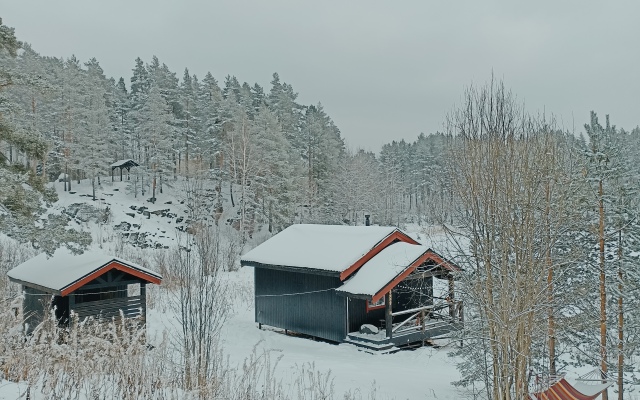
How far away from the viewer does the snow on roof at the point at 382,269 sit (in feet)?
50.6

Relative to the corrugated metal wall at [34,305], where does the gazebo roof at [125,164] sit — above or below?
above

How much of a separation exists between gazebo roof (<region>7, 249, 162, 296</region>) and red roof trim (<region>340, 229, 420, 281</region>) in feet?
18.5

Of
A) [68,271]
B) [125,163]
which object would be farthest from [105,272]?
[125,163]

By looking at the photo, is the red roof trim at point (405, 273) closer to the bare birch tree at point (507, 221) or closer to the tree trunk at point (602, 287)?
the tree trunk at point (602, 287)

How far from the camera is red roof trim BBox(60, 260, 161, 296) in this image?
1268 cm

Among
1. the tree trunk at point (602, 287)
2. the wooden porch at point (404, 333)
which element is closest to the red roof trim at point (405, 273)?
the wooden porch at point (404, 333)

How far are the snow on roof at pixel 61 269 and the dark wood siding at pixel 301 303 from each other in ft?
17.0

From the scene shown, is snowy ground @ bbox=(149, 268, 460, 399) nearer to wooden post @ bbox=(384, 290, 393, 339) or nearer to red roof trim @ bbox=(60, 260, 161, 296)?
wooden post @ bbox=(384, 290, 393, 339)

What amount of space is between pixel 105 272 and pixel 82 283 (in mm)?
773

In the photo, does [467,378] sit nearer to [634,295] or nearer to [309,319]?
[634,295]

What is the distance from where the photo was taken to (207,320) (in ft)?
29.2

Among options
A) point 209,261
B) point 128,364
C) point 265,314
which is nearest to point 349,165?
point 265,314

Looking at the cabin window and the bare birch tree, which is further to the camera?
the cabin window

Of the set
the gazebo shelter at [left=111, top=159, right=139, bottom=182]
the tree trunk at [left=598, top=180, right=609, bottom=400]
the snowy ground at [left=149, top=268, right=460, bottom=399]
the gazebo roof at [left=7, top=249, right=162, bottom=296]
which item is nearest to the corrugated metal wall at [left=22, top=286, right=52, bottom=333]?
the gazebo roof at [left=7, top=249, right=162, bottom=296]
